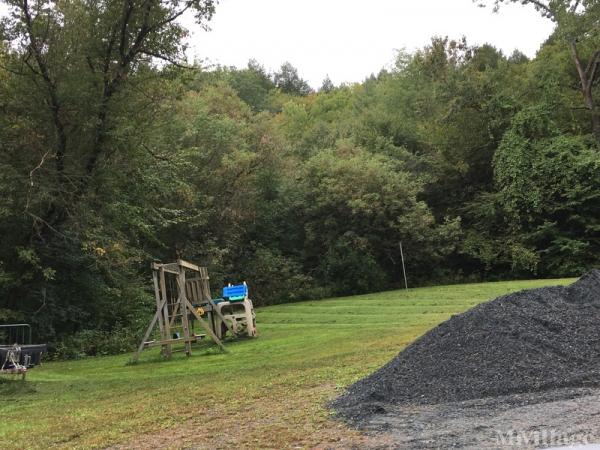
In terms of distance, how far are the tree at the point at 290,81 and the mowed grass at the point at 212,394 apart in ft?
225

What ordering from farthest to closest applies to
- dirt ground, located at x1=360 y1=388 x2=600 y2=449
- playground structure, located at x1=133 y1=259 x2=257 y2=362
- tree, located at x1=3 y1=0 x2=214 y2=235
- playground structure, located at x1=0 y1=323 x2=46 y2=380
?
tree, located at x1=3 y1=0 x2=214 y2=235 → playground structure, located at x1=133 y1=259 x2=257 y2=362 → playground structure, located at x1=0 y1=323 x2=46 y2=380 → dirt ground, located at x1=360 y1=388 x2=600 y2=449

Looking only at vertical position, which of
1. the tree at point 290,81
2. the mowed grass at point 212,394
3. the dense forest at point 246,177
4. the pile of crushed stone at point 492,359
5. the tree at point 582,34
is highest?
the tree at point 290,81

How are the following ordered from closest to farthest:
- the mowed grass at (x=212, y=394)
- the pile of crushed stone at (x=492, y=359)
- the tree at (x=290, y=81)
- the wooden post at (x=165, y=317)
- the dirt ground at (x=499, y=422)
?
the dirt ground at (x=499, y=422) < the mowed grass at (x=212, y=394) < the pile of crushed stone at (x=492, y=359) < the wooden post at (x=165, y=317) < the tree at (x=290, y=81)

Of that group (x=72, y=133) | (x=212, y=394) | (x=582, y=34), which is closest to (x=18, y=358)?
(x=212, y=394)

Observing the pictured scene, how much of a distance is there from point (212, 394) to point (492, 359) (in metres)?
3.58

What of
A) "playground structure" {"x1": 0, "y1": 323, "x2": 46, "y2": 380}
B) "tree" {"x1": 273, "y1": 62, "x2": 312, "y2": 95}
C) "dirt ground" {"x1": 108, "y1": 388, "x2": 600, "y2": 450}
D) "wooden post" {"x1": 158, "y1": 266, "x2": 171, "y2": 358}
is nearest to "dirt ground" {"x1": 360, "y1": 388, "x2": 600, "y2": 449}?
"dirt ground" {"x1": 108, "y1": 388, "x2": 600, "y2": 450}

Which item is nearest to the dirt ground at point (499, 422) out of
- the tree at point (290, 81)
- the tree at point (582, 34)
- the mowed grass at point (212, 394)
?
the mowed grass at point (212, 394)

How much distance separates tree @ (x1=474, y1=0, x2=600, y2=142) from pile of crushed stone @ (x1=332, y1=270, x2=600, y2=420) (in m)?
22.9

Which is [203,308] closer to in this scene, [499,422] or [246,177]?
[499,422]

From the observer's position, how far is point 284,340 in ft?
44.4

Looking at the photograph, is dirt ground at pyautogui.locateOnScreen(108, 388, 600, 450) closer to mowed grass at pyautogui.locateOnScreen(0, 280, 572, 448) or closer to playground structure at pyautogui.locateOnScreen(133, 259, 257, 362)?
mowed grass at pyautogui.locateOnScreen(0, 280, 572, 448)

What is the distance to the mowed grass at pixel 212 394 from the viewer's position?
214 inches

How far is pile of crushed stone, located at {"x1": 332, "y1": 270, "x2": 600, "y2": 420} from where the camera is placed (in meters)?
5.89

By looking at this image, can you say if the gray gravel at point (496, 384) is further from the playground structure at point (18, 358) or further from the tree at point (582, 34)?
the tree at point (582, 34)
